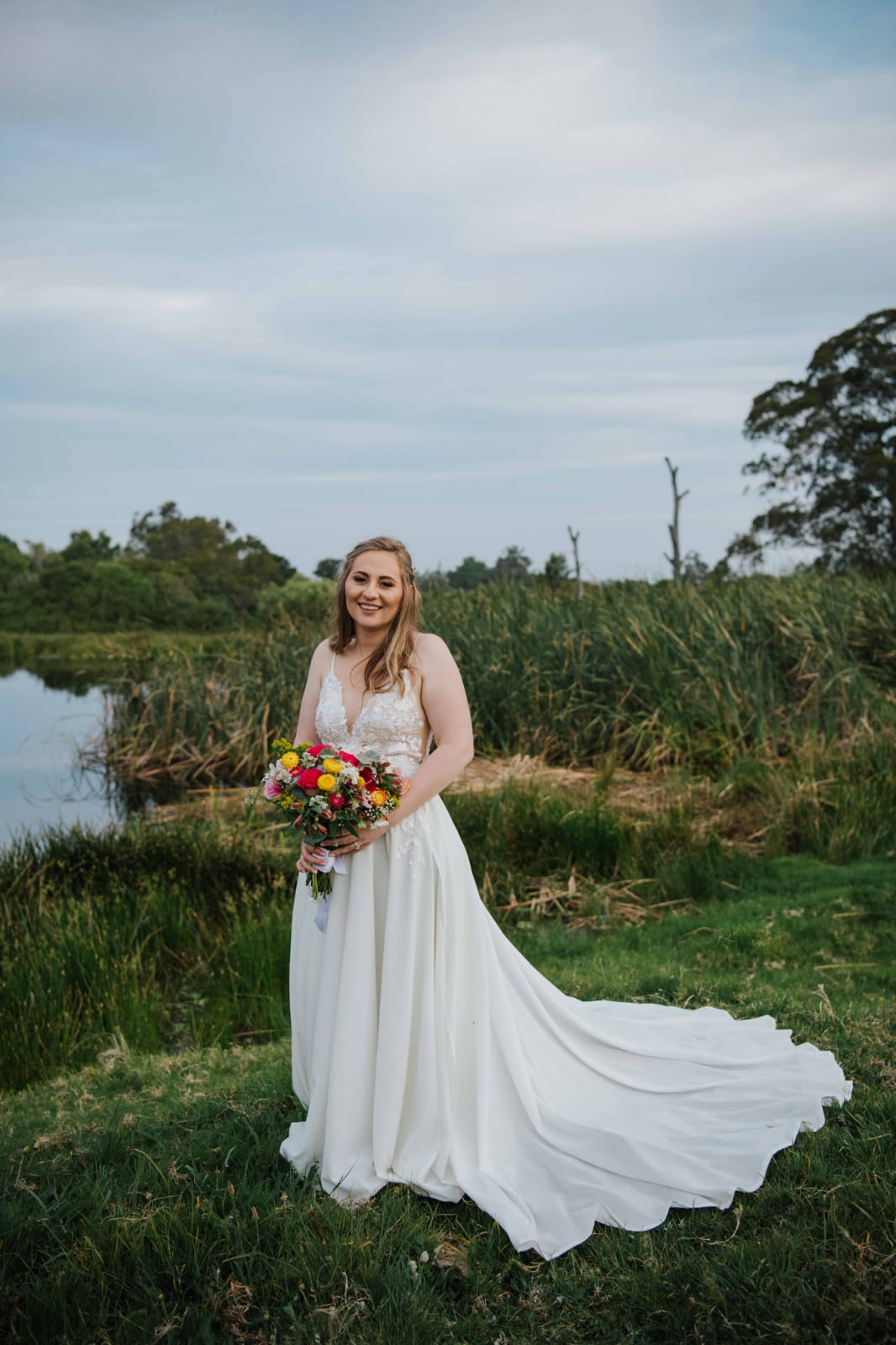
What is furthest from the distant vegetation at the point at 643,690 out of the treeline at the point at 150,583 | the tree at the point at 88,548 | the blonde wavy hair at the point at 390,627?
the tree at the point at 88,548

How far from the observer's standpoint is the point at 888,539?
117ft

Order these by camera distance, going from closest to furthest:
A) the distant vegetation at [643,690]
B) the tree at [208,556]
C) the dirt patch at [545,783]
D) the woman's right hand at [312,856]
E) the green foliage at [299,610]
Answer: the woman's right hand at [312,856] < the dirt patch at [545,783] < the distant vegetation at [643,690] < the green foliage at [299,610] < the tree at [208,556]

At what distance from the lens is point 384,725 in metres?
3.81

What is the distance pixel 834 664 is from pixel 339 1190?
921 centimetres

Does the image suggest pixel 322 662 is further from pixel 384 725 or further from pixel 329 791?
pixel 329 791

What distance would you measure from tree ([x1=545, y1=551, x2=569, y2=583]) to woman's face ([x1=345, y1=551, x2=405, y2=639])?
1300 cm

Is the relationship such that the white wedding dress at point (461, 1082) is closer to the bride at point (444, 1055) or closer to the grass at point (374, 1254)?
the bride at point (444, 1055)

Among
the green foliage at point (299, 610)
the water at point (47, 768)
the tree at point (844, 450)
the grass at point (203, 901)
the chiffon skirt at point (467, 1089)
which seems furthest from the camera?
the tree at point (844, 450)

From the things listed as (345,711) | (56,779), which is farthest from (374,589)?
(56,779)

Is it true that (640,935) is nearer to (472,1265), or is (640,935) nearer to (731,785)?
(731,785)

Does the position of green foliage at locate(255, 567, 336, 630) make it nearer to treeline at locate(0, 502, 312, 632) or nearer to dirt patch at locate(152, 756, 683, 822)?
dirt patch at locate(152, 756, 683, 822)

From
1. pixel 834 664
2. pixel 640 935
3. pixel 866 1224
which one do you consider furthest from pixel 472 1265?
pixel 834 664

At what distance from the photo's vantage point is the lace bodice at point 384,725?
150 inches

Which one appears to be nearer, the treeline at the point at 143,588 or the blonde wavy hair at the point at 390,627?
the blonde wavy hair at the point at 390,627
